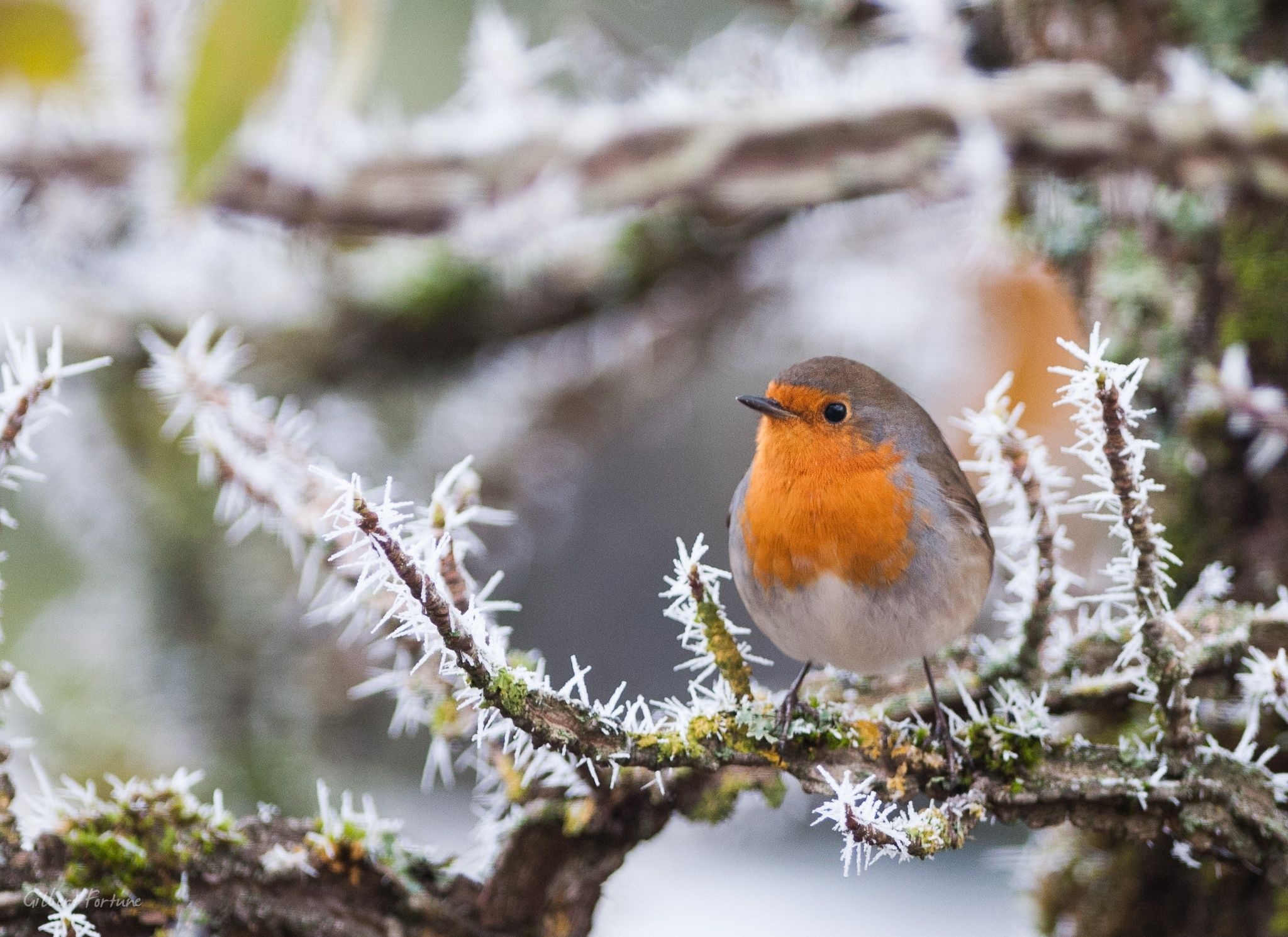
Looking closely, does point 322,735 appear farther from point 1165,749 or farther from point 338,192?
point 1165,749

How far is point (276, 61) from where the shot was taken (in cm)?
47

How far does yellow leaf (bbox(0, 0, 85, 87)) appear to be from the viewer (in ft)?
2.75

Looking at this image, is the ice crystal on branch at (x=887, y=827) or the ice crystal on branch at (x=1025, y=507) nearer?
the ice crystal on branch at (x=887, y=827)

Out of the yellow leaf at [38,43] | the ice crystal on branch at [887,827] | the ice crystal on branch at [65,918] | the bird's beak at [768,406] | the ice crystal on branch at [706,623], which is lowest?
the ice crystal on branch at [65,918]

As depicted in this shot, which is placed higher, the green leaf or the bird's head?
the bird's head

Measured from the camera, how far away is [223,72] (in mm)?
460

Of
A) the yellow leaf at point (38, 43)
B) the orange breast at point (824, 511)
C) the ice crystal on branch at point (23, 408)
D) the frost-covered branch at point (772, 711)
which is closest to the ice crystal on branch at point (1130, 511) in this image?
the frost-covered branch at point (772, 711)

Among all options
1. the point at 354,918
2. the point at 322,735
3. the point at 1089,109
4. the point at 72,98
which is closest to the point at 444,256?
the point at 72,98

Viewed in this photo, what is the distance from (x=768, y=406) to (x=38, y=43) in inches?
24.6

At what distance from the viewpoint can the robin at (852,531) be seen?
65 cm

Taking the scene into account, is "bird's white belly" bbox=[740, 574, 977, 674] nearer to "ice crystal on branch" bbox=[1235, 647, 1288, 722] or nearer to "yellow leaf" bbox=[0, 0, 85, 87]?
"ice crystal on branch" bbox=[1235, 647, 1288, 722]

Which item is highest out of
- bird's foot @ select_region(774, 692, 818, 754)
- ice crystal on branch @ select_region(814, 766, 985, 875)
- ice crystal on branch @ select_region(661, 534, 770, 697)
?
ice crystal on branch @ select_region(661, 534, 770, 697)

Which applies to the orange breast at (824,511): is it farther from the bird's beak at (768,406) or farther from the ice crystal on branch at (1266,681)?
the ice crystal on branch at (1266,681)

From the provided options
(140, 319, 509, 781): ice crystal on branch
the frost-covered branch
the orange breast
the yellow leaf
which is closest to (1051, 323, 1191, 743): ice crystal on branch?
the frost-covered branch
